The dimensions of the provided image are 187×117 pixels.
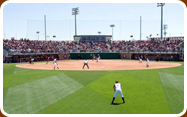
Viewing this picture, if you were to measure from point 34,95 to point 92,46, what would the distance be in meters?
50.6

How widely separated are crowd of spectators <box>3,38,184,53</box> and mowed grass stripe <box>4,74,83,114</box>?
3224 cm

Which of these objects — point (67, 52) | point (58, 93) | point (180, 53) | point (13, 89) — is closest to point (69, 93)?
point (58, 93)

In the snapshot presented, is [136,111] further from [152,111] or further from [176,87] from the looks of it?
[176,87]

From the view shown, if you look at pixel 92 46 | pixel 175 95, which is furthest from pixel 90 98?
pixel 92 46

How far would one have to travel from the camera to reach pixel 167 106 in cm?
1201

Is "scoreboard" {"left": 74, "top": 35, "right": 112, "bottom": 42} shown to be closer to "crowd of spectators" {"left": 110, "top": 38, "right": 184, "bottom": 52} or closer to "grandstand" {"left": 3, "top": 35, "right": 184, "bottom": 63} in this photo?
"grandstand" {"left": 3, "top": 35, "right": 184, "bottom": 63}

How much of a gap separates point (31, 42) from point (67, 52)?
1075cm

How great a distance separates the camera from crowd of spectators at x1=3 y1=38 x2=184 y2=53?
50294 millimetres

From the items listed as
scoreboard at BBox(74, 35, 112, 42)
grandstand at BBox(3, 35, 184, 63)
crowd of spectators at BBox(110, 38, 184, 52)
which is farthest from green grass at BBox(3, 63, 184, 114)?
scoreboard at BBox(74, 35, 112, 42)

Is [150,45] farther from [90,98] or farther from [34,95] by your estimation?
[34,95]

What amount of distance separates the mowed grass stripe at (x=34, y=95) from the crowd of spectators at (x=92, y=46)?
32237mm

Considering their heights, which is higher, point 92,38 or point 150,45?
point 92,38

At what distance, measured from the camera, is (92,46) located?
6469 cm

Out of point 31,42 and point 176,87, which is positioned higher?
point 31,42
